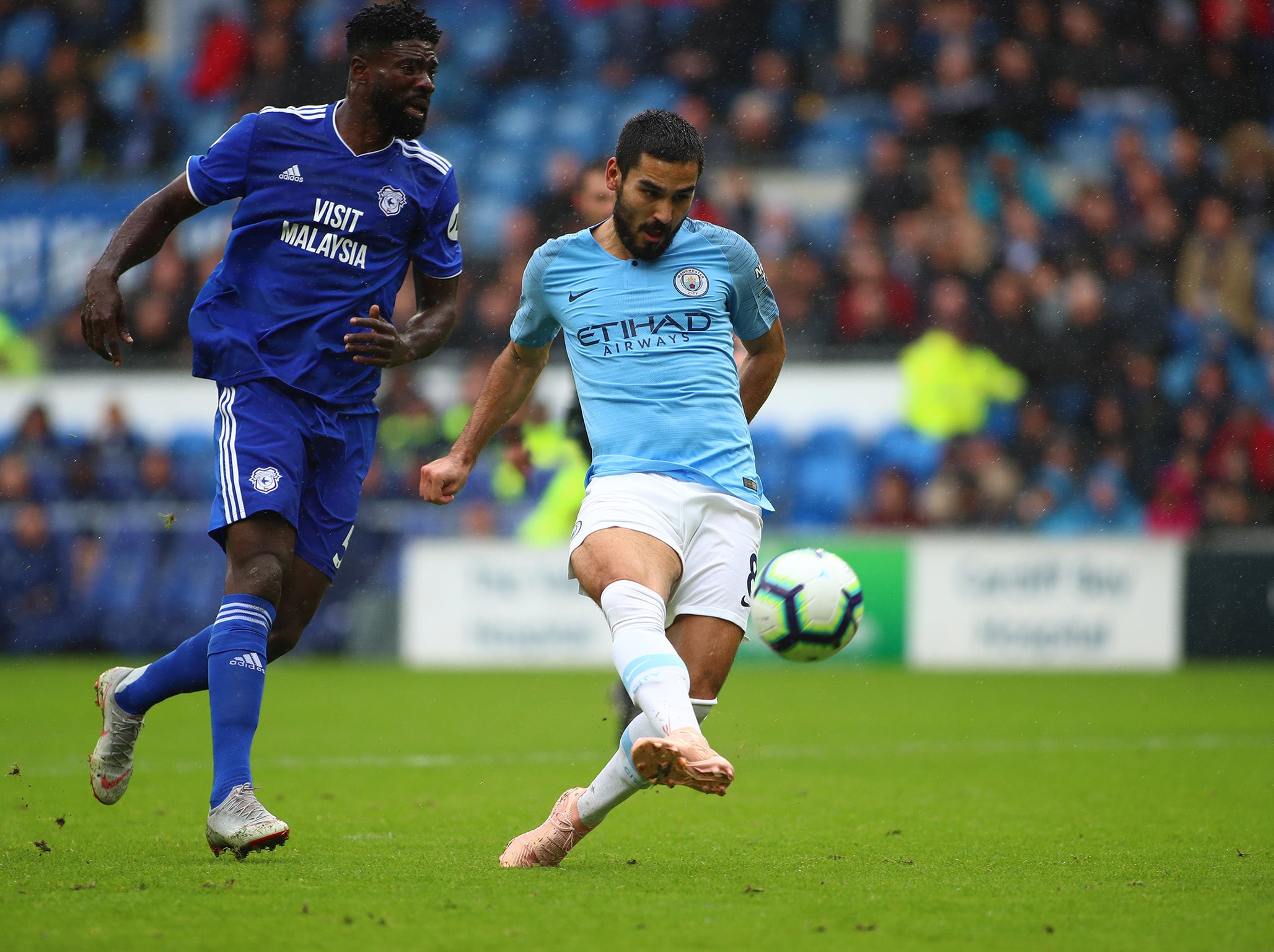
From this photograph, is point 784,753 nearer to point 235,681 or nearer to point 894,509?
point 235,681

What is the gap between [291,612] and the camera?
4.96m

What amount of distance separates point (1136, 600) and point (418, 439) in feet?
21.2

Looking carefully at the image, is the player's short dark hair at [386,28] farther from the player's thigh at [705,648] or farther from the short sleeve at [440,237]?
the player's thigh at [705,648]

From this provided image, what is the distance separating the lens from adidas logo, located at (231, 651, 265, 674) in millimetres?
4605

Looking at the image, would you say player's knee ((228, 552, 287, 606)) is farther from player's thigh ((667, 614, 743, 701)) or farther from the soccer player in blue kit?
→ player's thigh ((667, 614, 743, 701))

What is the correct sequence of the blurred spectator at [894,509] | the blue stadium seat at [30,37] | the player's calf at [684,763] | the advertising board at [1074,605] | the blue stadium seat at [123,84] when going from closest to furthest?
the player's calf at [684,763]
the advertising board at [1074,605]
the blurred spectator at [894,509]
the blue stadium seat at [123,84]
the blue stadium seat at [30,37]

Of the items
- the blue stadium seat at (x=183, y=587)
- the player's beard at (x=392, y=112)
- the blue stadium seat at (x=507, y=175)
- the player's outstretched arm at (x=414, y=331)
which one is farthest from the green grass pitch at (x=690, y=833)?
the blue stadium seat at (x=507, y=175)

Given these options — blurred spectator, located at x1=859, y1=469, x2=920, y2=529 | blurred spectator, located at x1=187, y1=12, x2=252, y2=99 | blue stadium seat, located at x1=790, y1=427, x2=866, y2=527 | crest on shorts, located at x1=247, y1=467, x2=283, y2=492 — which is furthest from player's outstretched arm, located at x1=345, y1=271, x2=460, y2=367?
blurred spectator, located at x1=187, y1=12, x2=252, y2=99

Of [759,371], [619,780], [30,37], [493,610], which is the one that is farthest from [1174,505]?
[30,37]

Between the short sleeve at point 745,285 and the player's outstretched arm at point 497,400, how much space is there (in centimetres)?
61

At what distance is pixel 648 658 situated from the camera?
13.6 ft

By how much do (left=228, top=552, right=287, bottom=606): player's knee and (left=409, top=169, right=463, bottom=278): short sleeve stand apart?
1108mm

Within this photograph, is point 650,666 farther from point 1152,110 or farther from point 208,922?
point 1152,110

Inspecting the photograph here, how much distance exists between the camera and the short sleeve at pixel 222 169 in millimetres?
4906
